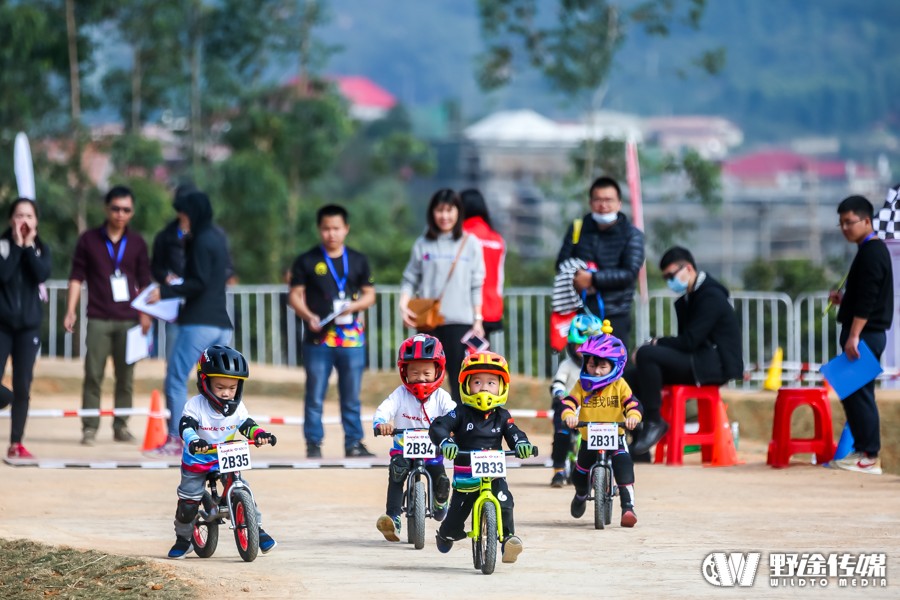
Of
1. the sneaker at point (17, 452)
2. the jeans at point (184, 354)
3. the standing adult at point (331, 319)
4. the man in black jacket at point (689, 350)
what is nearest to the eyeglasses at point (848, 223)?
the man in black jacket at point (689, 350)

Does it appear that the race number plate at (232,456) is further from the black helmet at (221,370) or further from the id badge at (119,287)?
the id badge at (119,287)

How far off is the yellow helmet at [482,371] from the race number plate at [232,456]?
3.67 feet

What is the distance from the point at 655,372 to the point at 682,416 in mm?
514

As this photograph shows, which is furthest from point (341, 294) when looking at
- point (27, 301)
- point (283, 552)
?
point (283, 552)

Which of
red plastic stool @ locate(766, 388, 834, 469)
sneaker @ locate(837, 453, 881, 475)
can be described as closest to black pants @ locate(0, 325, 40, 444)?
red plastic stool @ locate(766, 388, 834, 469)

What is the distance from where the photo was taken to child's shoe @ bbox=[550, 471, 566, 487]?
12.0m

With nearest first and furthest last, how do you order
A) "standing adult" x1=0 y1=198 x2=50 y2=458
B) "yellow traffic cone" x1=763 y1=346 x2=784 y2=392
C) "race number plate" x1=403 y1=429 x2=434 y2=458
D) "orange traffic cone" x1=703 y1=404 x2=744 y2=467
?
"race number plate" x1=403 y1=429 x2=434 y2=458, "standing adult" x1=0 y1=198 x2=50 y2=458, "orange traffic cone" x1=703 y1=404 x2=744 y2=467, "yellow traffic cone" x1=763 y1=346 x2=784 y2=392

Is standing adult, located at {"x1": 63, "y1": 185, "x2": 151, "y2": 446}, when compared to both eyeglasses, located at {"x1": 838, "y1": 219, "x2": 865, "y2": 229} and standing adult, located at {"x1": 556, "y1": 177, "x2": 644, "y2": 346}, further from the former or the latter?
eyeglasses, located at {"x1": 838, "y1": 219, "x2": 865, "y2": 229}

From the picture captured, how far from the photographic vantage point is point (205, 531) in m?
9.16

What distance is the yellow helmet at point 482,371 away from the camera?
885 centimetres

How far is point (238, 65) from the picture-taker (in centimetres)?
3756

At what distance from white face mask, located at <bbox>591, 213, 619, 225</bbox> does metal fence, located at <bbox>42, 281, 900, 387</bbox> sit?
21.6ft

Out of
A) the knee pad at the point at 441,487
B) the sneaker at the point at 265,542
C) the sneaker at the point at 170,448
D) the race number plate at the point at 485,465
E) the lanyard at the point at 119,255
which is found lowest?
the sneaker at the point at 265,542

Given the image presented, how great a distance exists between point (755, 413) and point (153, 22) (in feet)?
54.3
